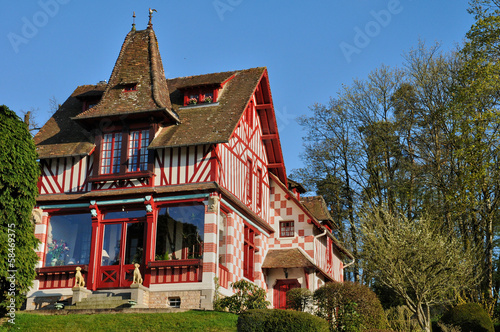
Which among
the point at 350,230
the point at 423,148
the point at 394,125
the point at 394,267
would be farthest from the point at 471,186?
the point at 350,230

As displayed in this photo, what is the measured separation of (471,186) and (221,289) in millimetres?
10048

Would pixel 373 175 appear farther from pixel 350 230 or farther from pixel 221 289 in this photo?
pixel 221 289

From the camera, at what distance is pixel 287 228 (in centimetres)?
2822

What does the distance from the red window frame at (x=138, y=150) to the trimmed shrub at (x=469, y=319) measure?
12.6m

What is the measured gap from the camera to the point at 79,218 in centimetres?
2656

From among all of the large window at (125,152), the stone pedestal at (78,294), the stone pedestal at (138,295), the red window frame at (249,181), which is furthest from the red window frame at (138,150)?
the red window frame at (249,181)

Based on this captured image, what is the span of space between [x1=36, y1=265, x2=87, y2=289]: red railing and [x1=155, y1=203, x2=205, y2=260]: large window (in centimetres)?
300

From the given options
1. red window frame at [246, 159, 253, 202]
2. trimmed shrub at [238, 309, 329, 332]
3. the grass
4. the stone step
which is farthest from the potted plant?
trimmed shrub at [238, 309, 329, 332]

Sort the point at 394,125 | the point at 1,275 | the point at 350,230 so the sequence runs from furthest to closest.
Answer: the point at 350,230, the point at 394,125, the point at 1,275

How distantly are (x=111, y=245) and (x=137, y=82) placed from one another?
6.17 meters

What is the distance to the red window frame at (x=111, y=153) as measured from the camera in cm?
2292

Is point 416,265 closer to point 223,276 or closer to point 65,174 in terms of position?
point 223,276

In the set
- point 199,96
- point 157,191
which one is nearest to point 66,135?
point 157,191

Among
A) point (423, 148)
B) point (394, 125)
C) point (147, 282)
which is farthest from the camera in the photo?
point (394, 125)
